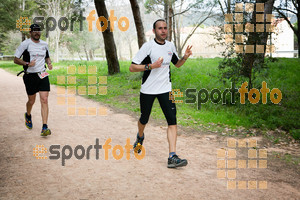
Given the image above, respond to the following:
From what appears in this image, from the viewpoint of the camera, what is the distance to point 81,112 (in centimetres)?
975

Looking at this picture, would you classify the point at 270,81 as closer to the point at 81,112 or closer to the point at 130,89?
the point at 130,89

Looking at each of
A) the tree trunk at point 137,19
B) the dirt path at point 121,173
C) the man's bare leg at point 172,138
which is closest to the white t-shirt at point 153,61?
the man's bare leg at point 172,138

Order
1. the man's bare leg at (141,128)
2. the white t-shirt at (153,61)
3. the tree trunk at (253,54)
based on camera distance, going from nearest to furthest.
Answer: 1. the white t-shirt at (153,61)
2. the man's bare leg at (141,128)
3. the tree trunk at (253,54)

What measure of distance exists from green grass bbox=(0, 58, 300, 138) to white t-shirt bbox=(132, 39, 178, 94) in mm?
3758

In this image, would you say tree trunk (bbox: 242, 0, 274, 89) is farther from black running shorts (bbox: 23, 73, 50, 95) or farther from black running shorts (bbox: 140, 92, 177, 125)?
black running shorts (bbox: 23, 73, 50, 95)

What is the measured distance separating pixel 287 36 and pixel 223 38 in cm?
4435

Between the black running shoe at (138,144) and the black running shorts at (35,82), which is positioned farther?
the black running shorts at (35,82)

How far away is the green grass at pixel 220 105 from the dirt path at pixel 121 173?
5.56ft

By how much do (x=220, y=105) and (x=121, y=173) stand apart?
6.74m

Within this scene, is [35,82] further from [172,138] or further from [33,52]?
[172,138]

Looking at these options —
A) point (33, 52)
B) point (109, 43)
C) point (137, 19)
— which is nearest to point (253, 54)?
point (33, 52)

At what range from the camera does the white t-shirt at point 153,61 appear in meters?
4.85

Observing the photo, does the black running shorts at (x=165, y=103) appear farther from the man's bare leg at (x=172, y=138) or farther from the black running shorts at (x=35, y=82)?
the black running shorts at (x=35, y=82)

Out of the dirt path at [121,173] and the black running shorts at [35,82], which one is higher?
the black running shorts at [35,82]
